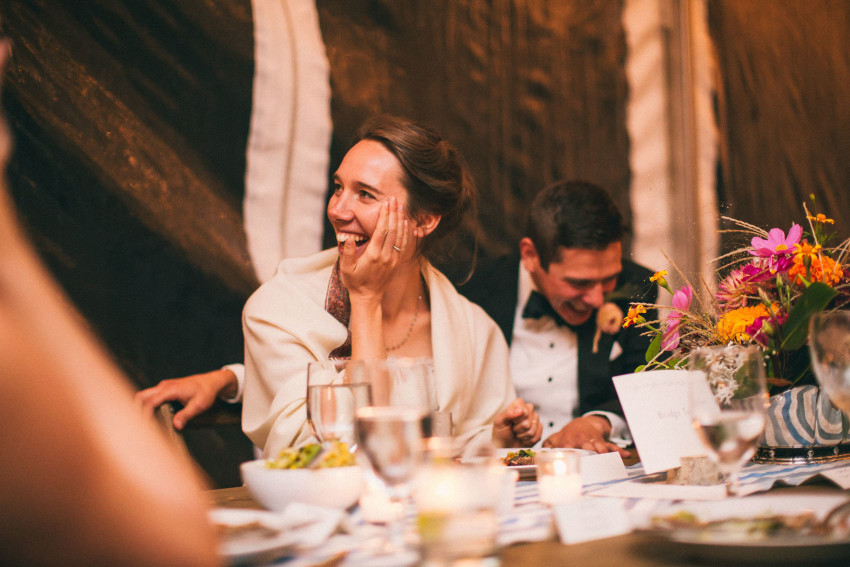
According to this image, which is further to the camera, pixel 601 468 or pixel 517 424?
pixel 517 424

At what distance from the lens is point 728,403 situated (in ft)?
2.46

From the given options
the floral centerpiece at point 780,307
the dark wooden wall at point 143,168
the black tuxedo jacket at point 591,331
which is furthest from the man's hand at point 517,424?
the dark wooden wall at point 143,168

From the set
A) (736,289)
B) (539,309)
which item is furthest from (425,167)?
(736,289)

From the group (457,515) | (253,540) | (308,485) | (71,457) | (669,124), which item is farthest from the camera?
(669,124)

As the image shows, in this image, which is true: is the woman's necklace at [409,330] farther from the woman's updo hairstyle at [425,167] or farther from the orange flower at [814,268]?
the orange flower at [814,268]

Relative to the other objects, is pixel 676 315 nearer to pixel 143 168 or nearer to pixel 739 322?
pixel 739 322

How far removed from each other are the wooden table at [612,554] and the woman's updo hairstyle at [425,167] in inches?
50.1

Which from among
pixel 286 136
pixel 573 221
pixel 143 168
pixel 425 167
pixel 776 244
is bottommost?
pixel 776 244

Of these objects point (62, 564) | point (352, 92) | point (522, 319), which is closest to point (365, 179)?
point (352, 92)

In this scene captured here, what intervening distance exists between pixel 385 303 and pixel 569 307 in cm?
69

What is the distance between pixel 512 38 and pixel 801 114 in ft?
3.97

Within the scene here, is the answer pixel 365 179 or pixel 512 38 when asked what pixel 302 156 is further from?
pixel 512 38

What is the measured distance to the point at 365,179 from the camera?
175 cm

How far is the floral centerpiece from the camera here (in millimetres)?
1038
